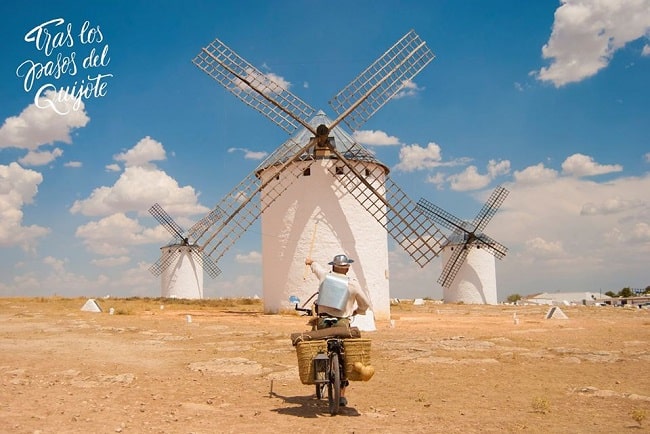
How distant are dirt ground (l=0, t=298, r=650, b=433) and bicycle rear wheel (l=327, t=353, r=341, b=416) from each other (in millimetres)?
185

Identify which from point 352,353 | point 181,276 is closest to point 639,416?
point 352,353

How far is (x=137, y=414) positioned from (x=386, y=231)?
20183 millimetres

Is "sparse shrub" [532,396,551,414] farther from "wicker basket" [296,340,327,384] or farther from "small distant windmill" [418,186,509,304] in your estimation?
"small distant windmill" [418,186,509,304]

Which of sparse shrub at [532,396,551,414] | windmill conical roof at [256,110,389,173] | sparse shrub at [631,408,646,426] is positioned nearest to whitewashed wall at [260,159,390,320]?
windmill conical roof at [256,110,389,173]

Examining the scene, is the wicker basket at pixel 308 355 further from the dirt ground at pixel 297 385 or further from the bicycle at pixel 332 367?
the dirt ground at pixel 297 385

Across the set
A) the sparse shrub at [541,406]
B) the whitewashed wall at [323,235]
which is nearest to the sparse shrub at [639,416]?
the sparse shrub at [541,406]

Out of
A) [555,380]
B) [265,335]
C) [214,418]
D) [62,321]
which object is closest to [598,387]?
[555,380]

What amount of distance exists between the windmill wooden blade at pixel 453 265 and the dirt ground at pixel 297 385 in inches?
1267

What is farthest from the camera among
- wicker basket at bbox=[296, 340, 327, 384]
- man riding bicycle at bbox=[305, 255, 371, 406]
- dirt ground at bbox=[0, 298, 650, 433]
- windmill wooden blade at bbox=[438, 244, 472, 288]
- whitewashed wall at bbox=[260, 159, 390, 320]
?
windmill wooden blade at bbox=[438, 244, 472, 288]

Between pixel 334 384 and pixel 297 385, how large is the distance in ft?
8.98

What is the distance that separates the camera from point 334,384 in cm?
779

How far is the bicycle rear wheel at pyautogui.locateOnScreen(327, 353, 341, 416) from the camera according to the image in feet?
25.4

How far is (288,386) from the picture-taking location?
1027 cm

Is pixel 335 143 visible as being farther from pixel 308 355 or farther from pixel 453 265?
pixel 453 265
